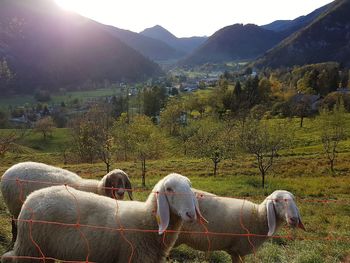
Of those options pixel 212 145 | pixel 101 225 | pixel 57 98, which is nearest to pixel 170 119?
pixel 212 145

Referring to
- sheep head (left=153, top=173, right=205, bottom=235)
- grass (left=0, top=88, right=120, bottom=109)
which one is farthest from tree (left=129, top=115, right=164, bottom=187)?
grass (left=0, top=88, right=120, bottom=109)

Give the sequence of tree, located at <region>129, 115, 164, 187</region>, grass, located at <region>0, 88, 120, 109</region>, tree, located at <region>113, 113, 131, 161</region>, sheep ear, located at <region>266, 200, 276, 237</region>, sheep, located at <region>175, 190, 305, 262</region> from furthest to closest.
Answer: grass, located at <region>0, 88, 120, 109</region> → tree, located at <region>113, 113, 131, 161</region> → tree, located at <region>129, 115, 164, 187</region> → sheep, located at <region>175, 190, 305, 262</region> → sheep ear, located at <region>266, 200, 276, 237</region>

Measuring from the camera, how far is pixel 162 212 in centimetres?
608

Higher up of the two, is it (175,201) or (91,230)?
(175,201)

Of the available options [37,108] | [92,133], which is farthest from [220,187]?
[37,108]

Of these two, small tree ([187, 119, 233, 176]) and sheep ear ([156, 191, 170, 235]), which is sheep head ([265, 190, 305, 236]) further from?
small tree ([187, 119, 233, 176])

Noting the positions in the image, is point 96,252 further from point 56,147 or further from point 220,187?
point 56,147

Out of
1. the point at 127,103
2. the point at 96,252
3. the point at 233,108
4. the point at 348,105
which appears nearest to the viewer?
the point at 96,252

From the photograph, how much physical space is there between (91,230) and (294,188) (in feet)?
77.1

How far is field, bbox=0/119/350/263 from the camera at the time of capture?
9492 millimetres

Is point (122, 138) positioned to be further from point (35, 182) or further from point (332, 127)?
point (35, 182)

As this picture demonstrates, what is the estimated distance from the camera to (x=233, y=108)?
328 feet

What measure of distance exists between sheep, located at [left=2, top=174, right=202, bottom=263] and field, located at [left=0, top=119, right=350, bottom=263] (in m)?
2.74

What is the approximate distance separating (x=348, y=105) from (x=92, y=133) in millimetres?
64776
